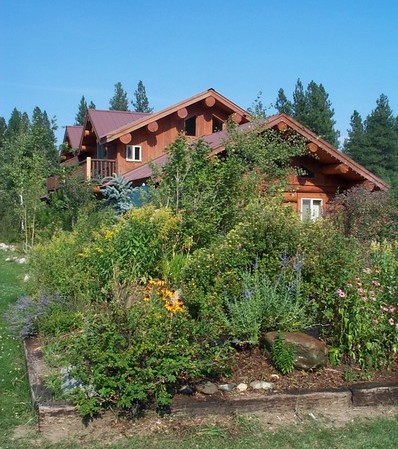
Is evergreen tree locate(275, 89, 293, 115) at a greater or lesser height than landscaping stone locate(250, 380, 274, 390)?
greater

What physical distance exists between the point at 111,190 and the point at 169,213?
27.1 feet

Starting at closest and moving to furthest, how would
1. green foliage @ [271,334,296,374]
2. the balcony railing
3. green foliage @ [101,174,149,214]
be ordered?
green foliage @ [271,334,296,374] < green foliage @ [101,174,149,214] < the balcony railing

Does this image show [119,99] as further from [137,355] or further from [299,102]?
[137,355]

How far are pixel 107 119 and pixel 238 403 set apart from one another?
2451 cm

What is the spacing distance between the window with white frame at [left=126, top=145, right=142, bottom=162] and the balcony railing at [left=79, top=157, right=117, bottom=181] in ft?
2.53

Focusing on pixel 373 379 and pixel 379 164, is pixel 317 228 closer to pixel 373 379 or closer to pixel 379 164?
pixel 373 379

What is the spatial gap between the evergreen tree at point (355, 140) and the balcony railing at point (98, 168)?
33.4 m

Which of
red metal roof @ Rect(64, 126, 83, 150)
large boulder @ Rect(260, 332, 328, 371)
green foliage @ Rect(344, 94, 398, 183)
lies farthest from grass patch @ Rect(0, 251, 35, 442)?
green foliage @ Rect(344, 94, 398, 183)

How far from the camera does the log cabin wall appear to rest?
25.1m

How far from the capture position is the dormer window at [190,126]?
1031 inches

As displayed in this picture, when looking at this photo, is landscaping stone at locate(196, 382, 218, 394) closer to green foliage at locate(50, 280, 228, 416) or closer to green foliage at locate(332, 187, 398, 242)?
Answer: green foliage at locate(50, 280, 228, 416)

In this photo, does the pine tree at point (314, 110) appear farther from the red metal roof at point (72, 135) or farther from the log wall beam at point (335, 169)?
the log wall beam at point (335, 169)

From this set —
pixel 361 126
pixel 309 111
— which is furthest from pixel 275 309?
pixel 361 126

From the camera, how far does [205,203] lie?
9578 mm
